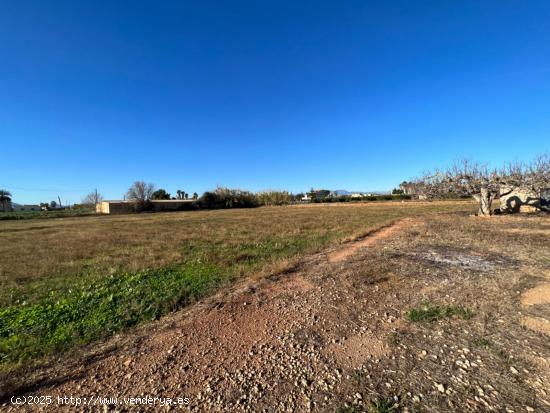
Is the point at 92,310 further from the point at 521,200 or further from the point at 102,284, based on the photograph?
the point at 521,200

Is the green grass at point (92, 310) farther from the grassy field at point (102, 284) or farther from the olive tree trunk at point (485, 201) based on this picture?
the olive tree trunk at point (485, 201)

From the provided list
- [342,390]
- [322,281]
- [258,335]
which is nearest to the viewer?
[342,390]

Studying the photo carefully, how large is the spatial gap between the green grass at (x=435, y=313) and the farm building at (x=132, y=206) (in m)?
67.9

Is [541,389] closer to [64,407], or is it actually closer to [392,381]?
[392,381]

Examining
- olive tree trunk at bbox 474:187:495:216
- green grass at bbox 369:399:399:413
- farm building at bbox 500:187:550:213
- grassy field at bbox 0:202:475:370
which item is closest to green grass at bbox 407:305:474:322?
green grass at bbox 369:399:399:413

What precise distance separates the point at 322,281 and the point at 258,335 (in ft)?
9.05

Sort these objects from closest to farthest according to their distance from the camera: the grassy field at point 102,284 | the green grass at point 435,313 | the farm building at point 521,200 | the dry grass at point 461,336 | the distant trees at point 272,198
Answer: the dry grass at point 461,336 → the green grass at point 435,313 → the grassy field at point 102,284 → the farm building at point 521,200 → the distant trees at point 272,198

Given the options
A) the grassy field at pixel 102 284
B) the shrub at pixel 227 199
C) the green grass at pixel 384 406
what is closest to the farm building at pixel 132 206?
the shrub at pixel 227 199

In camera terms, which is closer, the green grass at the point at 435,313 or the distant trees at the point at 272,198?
the green grass at the point at 435,313

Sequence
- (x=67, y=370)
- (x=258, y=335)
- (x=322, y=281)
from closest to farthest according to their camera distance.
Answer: (x=67, y=370) → (x=258, y=335) → (x=322, y=281)

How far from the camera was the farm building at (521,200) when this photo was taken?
21516 millimetres

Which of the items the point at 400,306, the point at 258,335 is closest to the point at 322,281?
the point at 400,306

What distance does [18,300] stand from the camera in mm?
6688

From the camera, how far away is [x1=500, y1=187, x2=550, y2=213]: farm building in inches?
847
